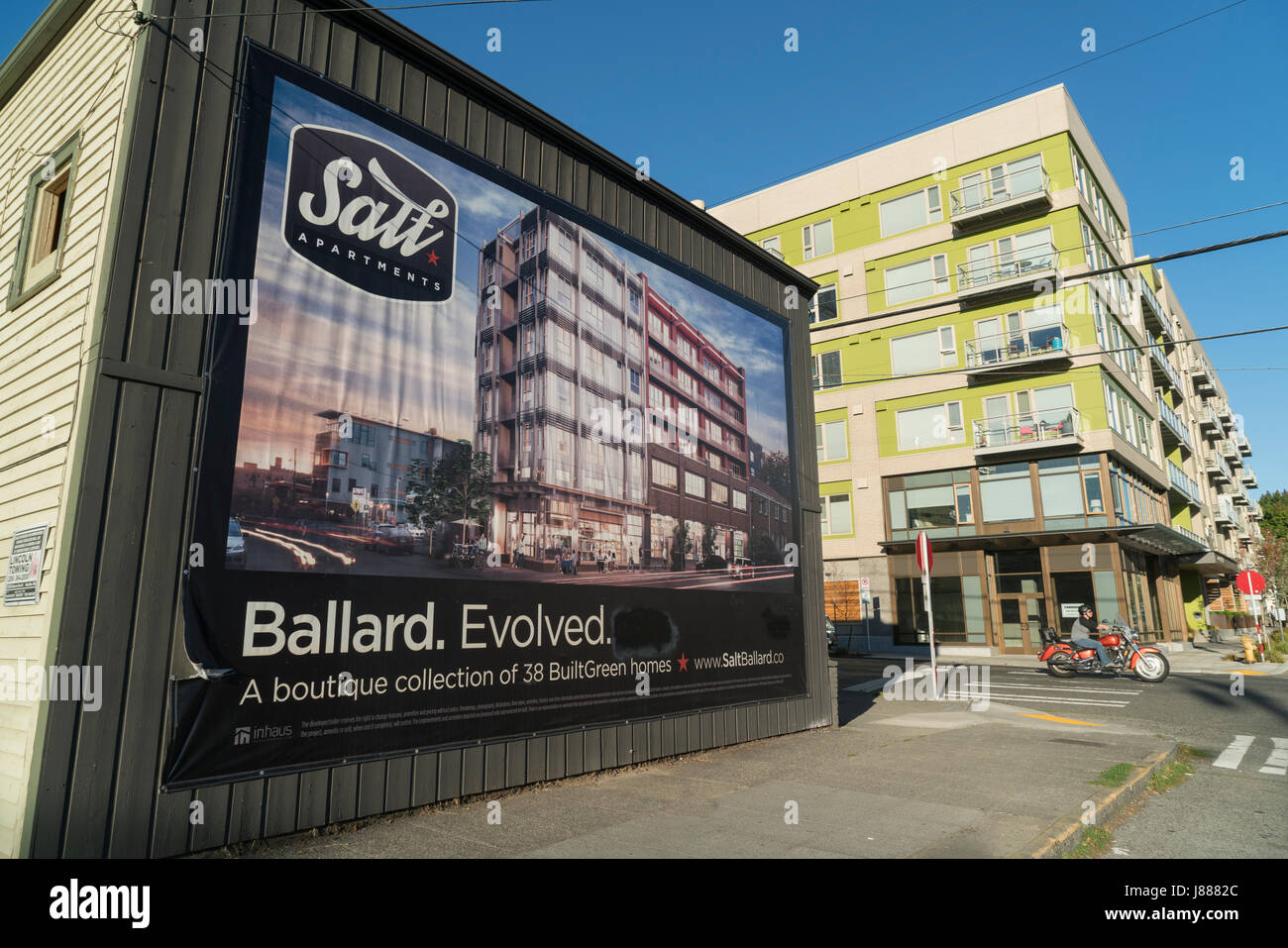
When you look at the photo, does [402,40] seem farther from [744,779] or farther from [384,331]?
[744,779]

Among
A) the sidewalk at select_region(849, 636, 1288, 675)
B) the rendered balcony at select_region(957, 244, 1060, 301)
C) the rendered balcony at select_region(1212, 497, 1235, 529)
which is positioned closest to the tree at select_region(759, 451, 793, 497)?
the sidewalk at select_region(849, 636, 1288, 675)

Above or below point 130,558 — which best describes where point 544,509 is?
above

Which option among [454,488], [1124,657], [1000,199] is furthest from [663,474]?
[1000,199]

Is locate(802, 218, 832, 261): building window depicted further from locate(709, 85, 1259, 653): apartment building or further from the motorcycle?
the motorcycle

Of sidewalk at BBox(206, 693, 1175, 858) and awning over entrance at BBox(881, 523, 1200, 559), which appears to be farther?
awning over entrance at BBox(881, 523, 1200, 559)

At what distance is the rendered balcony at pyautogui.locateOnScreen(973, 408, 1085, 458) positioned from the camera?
2828 centimetres

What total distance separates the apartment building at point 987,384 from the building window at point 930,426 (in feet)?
0.27

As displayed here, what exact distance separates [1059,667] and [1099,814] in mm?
14063

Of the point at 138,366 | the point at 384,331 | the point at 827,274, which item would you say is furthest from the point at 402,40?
the point at 827,274

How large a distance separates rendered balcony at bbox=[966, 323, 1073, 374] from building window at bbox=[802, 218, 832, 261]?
28.3 ft

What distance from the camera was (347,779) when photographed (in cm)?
590

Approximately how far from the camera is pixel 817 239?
36156 mm

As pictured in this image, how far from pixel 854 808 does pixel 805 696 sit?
5050mm

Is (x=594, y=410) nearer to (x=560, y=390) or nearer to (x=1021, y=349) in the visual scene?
(x=560, y=390)
